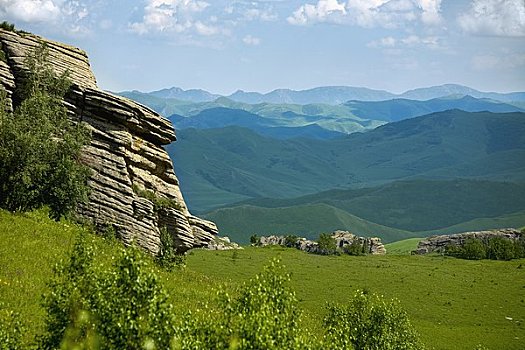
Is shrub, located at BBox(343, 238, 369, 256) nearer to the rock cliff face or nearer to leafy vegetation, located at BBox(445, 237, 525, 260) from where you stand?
leafy vegetation, located at BBox(445, 237, 525, 260)

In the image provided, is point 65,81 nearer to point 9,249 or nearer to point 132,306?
point 9,249

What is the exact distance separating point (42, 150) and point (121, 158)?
807 cm

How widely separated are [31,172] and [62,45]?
21.5 m

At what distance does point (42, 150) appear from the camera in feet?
146

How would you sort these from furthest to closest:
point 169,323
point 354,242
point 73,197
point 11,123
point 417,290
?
point 354,242
point 417,290
point 73,197
point 11,123
point 169,323

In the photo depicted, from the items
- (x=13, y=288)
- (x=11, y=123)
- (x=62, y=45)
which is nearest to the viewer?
(x=13, y=288)

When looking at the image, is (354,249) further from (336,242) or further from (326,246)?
(336,242)

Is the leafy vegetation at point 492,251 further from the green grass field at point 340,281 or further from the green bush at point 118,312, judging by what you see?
the green bush at point 118,312

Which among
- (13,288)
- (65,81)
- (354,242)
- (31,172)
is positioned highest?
(65,81)

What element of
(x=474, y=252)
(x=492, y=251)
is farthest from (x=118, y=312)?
(x=492, y=251)

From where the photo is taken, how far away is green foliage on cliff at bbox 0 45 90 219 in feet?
139

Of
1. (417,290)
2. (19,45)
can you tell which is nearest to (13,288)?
(19,45)

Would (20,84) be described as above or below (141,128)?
above

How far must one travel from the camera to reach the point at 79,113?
51.6 meters
